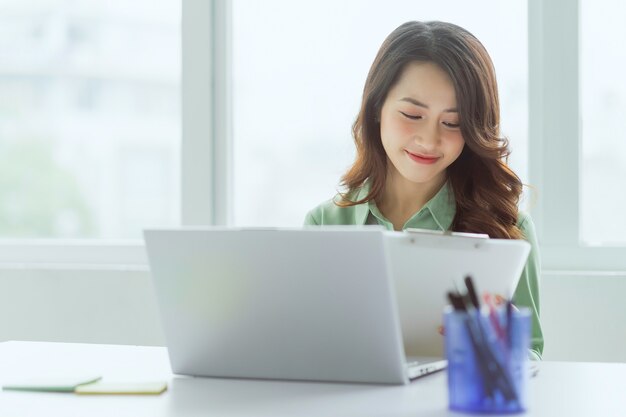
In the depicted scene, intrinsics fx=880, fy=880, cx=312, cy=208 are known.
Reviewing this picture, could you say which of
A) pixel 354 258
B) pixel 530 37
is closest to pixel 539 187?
pixel 530 37

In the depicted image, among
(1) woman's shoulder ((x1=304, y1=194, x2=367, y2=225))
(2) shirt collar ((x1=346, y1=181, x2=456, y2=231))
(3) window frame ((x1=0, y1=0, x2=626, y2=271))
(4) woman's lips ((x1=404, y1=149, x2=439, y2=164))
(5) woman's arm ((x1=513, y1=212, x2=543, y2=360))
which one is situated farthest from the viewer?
(3) window frame ((x1=0, y1=0, x2=626, y2=271))

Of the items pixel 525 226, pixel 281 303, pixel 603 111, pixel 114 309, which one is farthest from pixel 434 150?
pixel 114 309

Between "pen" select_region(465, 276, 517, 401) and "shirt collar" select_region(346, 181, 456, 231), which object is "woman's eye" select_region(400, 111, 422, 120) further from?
"pen" select_region(465, 276, 517, 401)

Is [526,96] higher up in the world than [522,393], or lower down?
higher up

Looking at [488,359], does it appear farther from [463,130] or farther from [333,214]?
[333,214]

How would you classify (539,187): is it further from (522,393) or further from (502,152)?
(522,393)

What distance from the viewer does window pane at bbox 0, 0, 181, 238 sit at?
120 inches

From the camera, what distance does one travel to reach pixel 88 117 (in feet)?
10.3

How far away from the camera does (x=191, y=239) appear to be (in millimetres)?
1253

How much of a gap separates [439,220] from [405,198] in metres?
0.11

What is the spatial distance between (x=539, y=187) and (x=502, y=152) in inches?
25.9

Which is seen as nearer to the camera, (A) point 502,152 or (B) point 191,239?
(B) point 191,239

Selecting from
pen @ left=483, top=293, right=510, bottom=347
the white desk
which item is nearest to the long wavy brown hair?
the white desk

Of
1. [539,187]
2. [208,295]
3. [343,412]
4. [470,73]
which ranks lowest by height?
[343,412]
